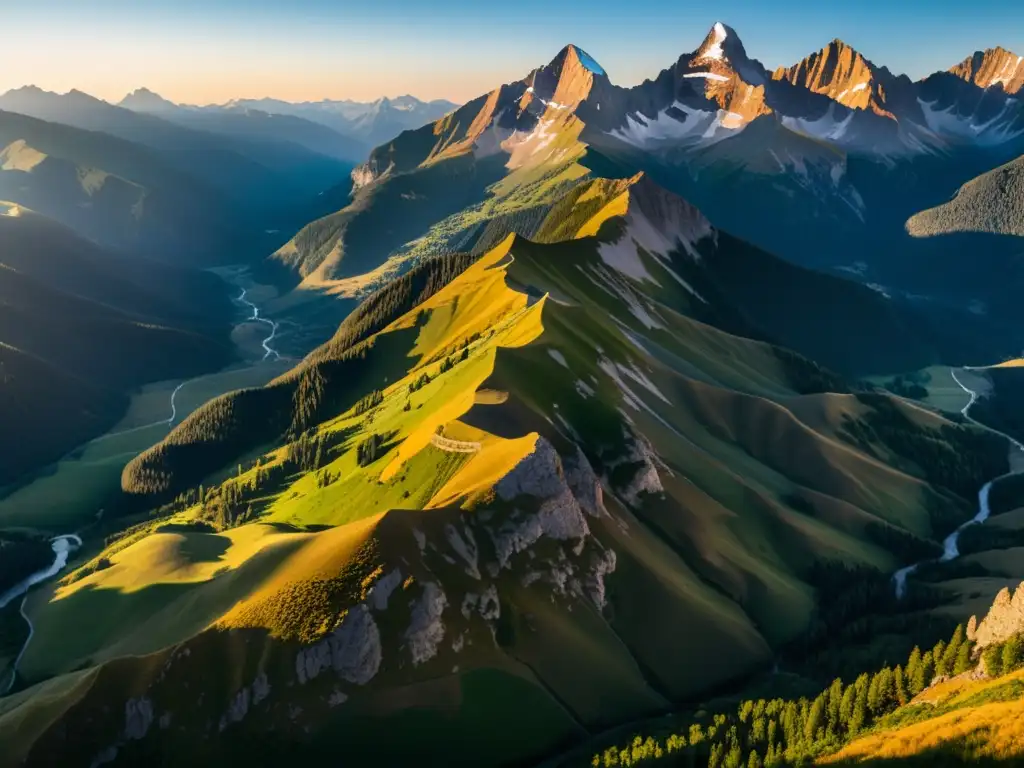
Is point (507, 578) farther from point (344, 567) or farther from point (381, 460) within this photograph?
point (381, 460)

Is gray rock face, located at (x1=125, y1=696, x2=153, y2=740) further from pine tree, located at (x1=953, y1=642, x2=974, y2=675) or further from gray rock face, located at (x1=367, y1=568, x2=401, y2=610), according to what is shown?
pine tree, located at (x1=953, y1=642, x2=974, y2=675)

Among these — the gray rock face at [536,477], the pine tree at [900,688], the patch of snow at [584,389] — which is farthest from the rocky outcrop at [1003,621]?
the patch of snow at [584,389]

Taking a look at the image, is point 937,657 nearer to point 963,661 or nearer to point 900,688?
point 963,661

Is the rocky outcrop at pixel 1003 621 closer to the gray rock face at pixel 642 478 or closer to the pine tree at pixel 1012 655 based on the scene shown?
the pine tree at pixel 1012 655

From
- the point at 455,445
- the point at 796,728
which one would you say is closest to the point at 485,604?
the point at 455,445

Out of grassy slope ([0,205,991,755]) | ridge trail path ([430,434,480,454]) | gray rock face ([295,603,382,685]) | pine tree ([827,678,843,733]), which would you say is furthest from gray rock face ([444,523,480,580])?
pine tree ([827,678,843,733])
